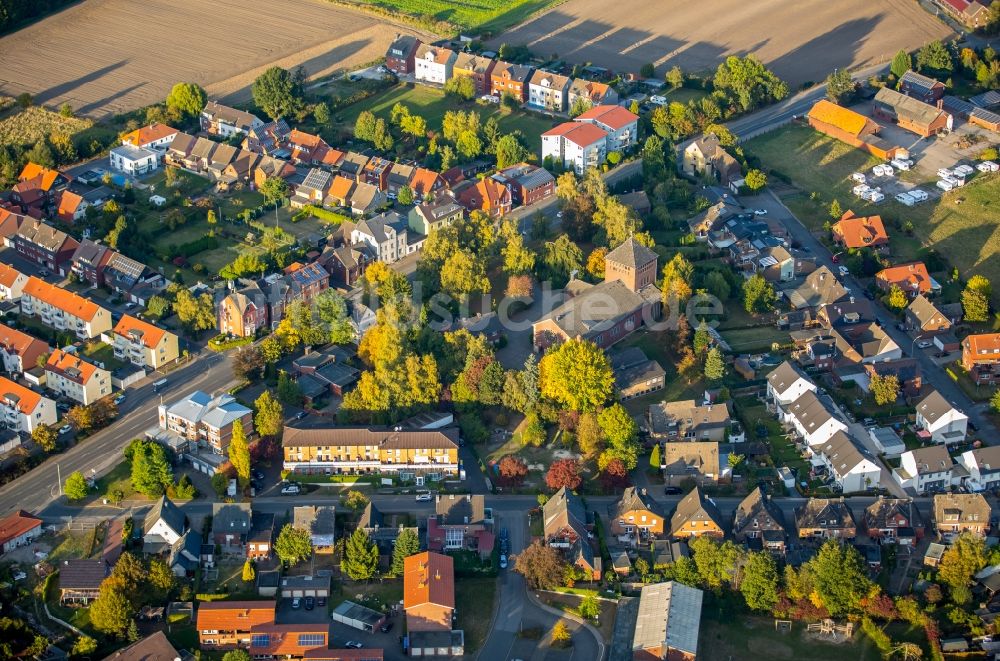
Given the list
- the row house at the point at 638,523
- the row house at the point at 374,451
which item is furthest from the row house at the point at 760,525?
the row house at the point at 374,451

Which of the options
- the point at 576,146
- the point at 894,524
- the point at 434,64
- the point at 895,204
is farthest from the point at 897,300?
the point at 434,64

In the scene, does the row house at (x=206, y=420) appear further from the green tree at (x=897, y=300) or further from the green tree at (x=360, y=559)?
the green tree at (x=897, y=300)

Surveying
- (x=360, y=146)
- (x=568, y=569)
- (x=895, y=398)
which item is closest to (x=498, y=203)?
(x=360, y=146)

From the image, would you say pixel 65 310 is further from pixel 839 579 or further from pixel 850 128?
pixel 850 128

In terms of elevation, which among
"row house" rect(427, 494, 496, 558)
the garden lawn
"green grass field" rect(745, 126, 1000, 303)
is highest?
"row house" rect(427, 494, 496, 558)

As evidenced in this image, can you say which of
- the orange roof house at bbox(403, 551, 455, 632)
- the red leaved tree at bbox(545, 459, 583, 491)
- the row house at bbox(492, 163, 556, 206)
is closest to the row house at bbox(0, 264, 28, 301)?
the row house at bbox(492, 163, 556, 206)

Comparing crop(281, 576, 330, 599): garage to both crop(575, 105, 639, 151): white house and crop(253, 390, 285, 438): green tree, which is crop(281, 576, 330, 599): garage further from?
crop(575, 105, 639, 151): white house

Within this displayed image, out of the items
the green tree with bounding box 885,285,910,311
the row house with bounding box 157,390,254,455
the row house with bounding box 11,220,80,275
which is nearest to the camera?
the row house with bounding box 157,390,254,455
